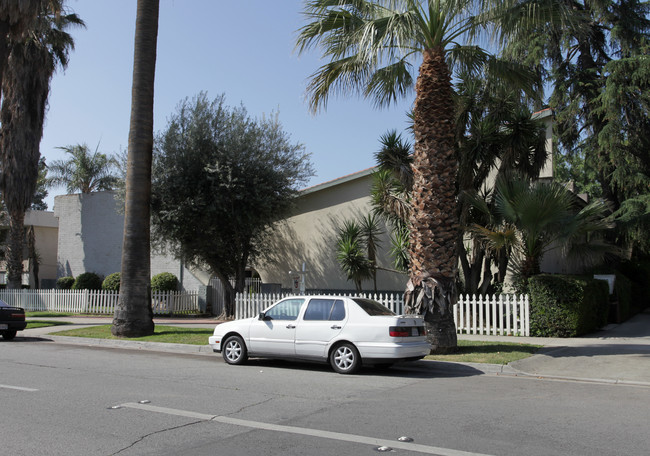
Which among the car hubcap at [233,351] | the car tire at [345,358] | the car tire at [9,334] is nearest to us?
the car tire at [345,358]

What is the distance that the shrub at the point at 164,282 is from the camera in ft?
85.8

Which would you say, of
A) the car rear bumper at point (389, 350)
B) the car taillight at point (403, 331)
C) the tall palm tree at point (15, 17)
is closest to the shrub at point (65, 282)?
the tall palm tree at point (15, 17)

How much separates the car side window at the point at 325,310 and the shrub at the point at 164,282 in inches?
671

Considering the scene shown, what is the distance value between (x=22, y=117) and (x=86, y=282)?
8.85m

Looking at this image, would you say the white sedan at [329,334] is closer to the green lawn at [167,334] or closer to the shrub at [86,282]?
the green lawn at [167,334]

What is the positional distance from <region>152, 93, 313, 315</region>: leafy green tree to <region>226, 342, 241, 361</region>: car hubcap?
941cm

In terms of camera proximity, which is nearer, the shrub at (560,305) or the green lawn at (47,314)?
the shrub at (560,305)

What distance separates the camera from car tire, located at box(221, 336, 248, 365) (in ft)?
37.0

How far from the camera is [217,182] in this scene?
20.5m

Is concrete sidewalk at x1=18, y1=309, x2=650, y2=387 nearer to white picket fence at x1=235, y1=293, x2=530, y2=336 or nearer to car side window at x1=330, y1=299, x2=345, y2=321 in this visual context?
white picket fence at x1=235, y1=293, x2=530, y2=336

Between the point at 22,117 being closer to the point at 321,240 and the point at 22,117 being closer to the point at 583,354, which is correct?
the point at 321,240

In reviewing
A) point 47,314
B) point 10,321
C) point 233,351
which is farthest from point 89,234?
point 233,351

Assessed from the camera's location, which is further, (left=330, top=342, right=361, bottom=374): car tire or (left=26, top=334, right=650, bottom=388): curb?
(left=330, top=342, right=361, bottom=374): car tire

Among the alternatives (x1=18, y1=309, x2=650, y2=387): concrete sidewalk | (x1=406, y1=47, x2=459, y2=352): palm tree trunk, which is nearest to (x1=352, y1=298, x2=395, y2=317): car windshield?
(x1=406, y1=47, x2=459, y2=352): palm tree trunk
